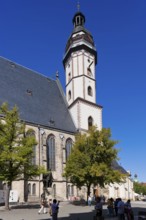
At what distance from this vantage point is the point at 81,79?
4400 centimetres

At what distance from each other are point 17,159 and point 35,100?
19.0m

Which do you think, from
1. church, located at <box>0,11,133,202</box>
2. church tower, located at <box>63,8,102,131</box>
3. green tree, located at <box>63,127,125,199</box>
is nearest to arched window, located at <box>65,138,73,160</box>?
church, located at <box>0,11,133,202</box>

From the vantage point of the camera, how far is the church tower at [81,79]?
137 ft

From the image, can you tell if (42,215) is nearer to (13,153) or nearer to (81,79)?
(13,153)

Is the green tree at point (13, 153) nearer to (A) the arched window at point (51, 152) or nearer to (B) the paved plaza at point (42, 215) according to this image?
(B) the paved plaza at point (42, 215)

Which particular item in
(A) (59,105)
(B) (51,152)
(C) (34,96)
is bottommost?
(B) (51,152)

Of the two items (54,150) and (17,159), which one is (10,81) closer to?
(54,150)

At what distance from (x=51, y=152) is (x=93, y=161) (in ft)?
29.5

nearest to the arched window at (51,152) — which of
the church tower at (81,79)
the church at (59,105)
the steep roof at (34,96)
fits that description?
the church at (59,105)

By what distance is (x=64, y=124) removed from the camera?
39.7 meters

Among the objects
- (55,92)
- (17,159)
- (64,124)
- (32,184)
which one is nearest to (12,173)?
(17,159)

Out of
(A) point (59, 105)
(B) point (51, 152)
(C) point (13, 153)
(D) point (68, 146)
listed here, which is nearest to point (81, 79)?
(A) point (59, 105)

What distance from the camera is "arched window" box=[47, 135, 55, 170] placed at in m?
35.8

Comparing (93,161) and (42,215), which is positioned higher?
(93,161)
